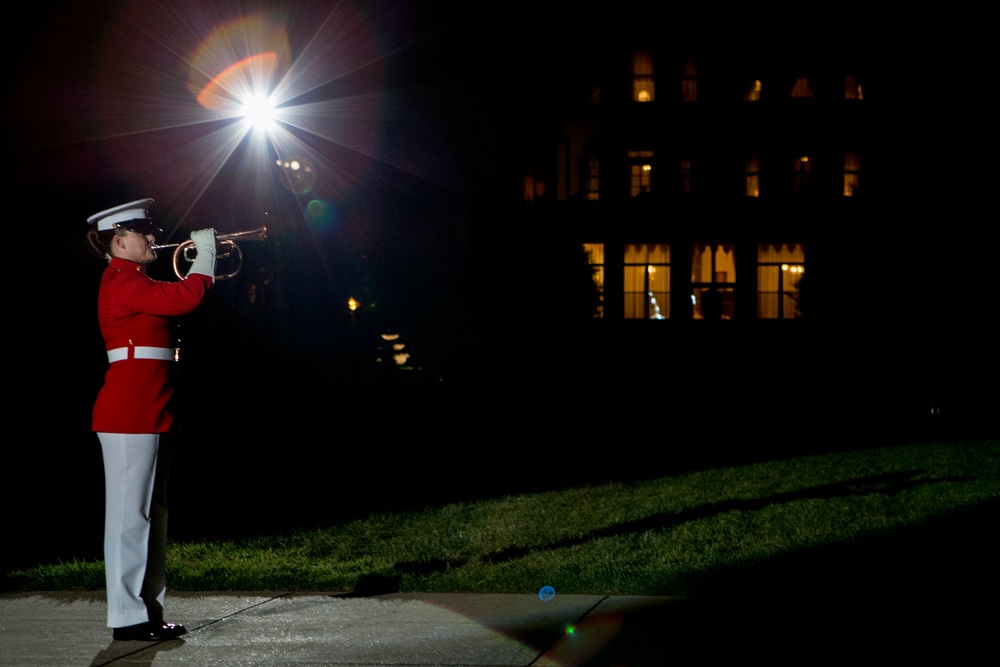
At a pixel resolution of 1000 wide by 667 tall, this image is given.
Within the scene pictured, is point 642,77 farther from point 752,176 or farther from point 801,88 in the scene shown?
point 801,88

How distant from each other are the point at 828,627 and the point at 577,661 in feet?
4.56

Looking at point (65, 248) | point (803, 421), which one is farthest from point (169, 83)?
point (803, 421)

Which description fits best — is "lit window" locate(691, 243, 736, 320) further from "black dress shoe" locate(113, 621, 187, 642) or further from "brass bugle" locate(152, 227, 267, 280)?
"black dress shoe" locate(113, 621, 187, 642)

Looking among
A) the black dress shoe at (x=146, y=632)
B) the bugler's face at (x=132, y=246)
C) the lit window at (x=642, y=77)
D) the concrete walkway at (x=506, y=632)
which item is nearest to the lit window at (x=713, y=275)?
the lit window at (x=642, y=77)

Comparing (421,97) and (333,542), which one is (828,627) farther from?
(421,97)

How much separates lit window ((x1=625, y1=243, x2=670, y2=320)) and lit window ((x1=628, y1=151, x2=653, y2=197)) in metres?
2.05

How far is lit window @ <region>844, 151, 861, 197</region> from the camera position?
40.0 m

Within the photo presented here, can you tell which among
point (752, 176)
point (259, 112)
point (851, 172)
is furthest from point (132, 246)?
point (851, 172)

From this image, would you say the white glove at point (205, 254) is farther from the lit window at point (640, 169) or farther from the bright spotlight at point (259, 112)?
the lit window at point (640, 169)

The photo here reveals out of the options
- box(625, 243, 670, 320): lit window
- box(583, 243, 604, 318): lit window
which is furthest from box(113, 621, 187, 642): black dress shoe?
box(625, 243, 670, 320): lit window

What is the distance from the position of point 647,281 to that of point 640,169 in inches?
149

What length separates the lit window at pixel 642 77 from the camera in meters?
40.5

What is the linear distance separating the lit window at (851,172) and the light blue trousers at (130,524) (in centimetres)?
3718

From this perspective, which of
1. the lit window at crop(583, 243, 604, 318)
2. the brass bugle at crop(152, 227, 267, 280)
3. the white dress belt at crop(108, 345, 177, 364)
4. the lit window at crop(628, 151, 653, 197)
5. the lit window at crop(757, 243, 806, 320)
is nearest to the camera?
the white dress belt at crop(108, 345, 177, 364)
